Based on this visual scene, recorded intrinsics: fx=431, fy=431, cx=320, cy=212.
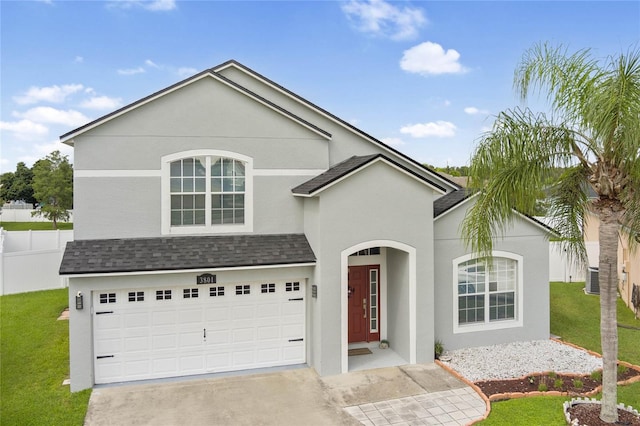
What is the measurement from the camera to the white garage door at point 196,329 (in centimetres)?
1059

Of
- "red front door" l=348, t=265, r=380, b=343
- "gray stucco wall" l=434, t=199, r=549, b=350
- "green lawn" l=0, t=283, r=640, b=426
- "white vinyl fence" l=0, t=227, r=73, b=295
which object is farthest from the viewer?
"white vinyl fence" l=0, t=227, r=73, b=295

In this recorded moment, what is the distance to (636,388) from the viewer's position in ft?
32.2

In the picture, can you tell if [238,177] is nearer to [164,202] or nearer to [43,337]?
Result: [164,202]

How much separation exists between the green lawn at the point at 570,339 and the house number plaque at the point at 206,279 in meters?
6.86

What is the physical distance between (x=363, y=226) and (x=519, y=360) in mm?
5626

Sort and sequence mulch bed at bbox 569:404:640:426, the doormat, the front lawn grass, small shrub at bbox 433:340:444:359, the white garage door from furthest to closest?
the doormat, small shrub at bbox 433:340:444:359, the white garage door, the front lawn grass, mulch bed at bbox 569:404:640:426

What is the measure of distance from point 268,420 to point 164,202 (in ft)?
19.9

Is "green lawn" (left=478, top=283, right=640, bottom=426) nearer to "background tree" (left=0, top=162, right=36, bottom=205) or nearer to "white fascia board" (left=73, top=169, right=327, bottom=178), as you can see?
"white fascia board" (left=73, top=169, right=327, bottom=178)

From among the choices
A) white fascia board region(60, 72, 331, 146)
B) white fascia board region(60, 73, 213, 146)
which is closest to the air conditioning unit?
white fascia board region(60, 72, 331, 146)

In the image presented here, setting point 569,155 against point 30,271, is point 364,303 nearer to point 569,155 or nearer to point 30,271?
point 569,155

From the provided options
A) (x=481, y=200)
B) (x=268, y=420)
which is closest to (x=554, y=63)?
(x=481, y=200)

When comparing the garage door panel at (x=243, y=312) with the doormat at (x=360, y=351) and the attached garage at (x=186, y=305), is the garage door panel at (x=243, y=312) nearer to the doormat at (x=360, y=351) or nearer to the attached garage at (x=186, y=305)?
the attached garage at (x=186, y=305)

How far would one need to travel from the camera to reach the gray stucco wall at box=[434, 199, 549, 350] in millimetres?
12555

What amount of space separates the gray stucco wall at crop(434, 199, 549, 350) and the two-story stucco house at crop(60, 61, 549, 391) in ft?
0.22
